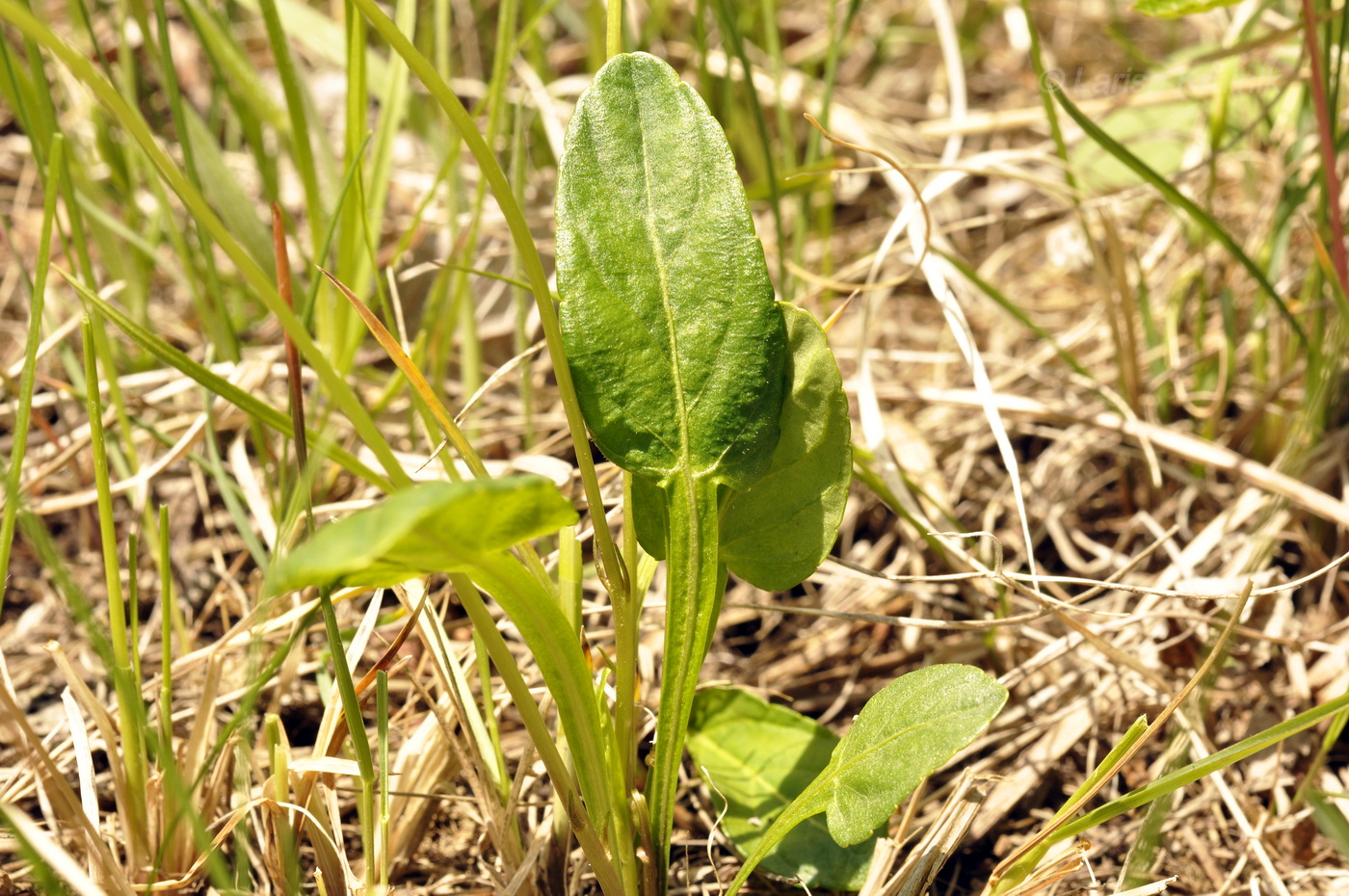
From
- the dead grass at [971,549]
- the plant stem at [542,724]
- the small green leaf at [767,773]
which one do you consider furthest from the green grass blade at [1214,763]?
the plant stem at [542,724]

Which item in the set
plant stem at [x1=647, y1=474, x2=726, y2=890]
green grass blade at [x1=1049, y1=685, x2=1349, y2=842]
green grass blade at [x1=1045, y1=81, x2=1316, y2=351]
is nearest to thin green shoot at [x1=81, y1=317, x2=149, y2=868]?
plant stem at [x1=647, y1=474, x2=726, y2=890]

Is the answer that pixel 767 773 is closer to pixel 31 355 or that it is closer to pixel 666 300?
pixel 666 300

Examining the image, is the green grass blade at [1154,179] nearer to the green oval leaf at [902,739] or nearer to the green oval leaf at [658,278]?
the green oval leaf at [658,278]

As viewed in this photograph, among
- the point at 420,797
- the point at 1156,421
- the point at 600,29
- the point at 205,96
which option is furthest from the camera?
the point at 205,96

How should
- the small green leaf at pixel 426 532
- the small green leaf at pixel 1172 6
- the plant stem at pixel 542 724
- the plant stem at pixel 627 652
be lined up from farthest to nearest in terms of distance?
the small green leaf at pixel 1172 6 → the plant stem at pixel 627 652 → the plant stem at pixel 542 724 → the small green leaf at pixel 426 532

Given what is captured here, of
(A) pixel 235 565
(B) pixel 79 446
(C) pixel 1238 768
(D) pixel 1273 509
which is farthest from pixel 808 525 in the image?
(B) pixel 79 446

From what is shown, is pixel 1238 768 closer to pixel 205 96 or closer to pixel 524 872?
pixel 524 872

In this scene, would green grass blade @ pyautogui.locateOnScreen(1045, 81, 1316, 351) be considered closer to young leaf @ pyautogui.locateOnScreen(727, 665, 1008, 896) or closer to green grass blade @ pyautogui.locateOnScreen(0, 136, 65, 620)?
young leaf @ pyautogui.locateOnScreen(727, 665, 1008, 896)
